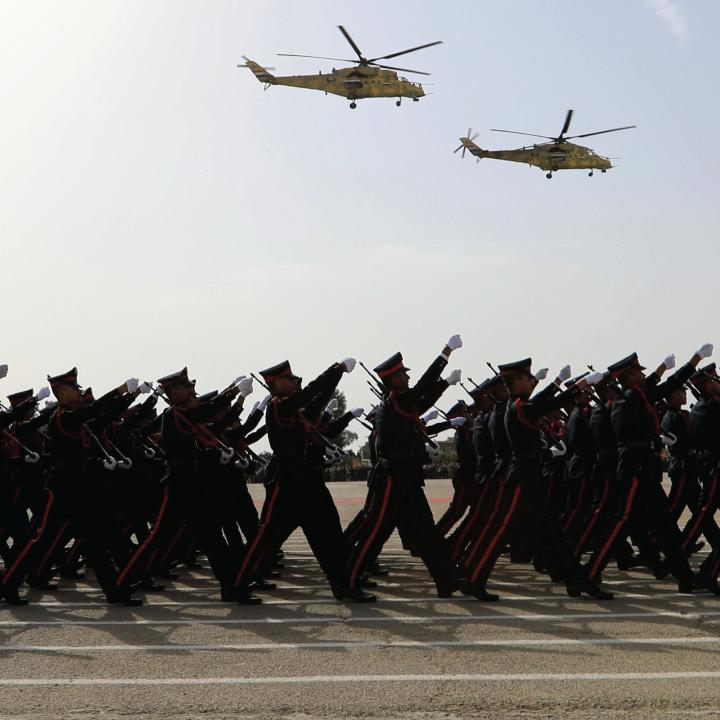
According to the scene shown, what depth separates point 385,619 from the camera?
7617mm

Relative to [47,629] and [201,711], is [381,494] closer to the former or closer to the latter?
[47,629]

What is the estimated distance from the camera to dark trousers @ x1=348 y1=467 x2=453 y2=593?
28.1 feet

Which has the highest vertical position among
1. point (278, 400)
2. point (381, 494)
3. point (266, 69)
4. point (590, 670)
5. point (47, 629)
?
point (266, 69)

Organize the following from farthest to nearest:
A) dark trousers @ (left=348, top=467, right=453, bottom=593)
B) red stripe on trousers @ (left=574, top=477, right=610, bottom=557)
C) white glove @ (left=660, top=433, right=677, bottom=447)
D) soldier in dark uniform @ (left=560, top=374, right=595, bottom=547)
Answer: soldier in dark uniform @ (left=560, top=374, right=595, bottom=547), white glove @ (left=660, top=433, right=677, bottom=447), red stripe on trousers @ (left=574, top=477, right=610, bottom=557), dark trousers @ (left=348, top=467, right=453, bottom=593)

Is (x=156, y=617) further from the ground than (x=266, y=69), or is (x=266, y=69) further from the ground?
(x=266, y=69)

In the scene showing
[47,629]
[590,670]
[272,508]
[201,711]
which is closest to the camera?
[201,711]

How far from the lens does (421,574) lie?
34.0ft

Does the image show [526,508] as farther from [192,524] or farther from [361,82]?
[361,82]

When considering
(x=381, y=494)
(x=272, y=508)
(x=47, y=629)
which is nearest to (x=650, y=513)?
(x=381, y=494)

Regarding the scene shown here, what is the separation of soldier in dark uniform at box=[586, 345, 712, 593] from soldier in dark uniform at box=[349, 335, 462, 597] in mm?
1204

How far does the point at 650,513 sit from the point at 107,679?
4.59 m

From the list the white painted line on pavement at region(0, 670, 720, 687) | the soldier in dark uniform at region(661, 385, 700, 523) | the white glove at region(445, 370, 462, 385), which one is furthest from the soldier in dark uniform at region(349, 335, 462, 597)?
the white painted line on pavement at region(0, 670, 720, 687)

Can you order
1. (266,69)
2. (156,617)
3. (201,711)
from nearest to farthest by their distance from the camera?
1. (201,711)
2. (156,617)
3. (266,69)

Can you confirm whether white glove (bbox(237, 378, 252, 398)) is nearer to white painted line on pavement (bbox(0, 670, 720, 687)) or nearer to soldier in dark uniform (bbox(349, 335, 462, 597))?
soldier in dark uniform (bbox(349, 335, 462, 597))
